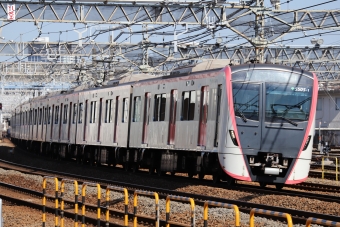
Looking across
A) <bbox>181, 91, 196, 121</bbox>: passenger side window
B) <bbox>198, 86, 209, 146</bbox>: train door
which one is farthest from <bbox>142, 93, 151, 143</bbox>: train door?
<bbox>198, 86, 209, 146</bbox>: train door

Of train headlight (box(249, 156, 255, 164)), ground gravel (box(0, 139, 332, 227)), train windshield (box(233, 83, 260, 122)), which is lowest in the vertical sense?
ground gravel (box(0, 139, 332, 227))

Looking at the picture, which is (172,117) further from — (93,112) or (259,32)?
(93,112)

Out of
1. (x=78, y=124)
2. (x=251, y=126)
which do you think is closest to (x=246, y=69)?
(x=251, y=126)

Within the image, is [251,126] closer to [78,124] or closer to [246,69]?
[246,69]

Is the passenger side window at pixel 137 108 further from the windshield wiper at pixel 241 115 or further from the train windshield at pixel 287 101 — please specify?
the train windshield at pixel 287 101

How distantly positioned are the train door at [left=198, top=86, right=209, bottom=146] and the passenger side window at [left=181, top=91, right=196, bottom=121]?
2.05ft

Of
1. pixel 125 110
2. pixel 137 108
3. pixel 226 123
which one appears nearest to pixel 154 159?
pixel 137 108

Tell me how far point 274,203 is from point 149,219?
3.58m

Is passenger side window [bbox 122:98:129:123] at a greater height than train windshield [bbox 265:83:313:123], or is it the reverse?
train windshield [bbox 265:83:313:123]

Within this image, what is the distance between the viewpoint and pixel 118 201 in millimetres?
17312

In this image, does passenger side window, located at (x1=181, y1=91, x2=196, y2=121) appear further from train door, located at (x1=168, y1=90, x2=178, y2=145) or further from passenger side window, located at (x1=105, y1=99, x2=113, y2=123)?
passenger side window, located at (x1=105, y1=99, x2=113, y2=123)

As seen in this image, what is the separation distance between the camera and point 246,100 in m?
18.6

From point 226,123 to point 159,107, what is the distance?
5395mm

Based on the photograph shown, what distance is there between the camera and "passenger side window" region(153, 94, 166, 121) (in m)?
23.0
